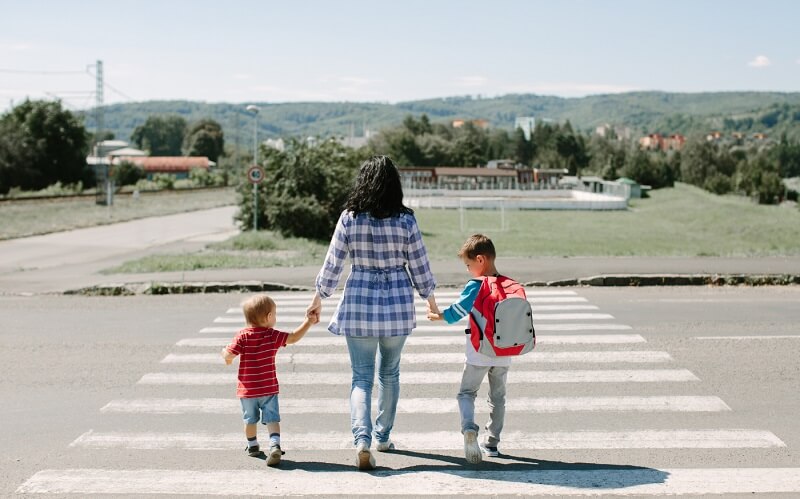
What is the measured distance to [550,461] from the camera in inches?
237

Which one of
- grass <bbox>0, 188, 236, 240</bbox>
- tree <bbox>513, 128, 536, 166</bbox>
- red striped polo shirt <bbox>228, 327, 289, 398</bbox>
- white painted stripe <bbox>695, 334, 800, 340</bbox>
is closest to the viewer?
red striped polo shirt <bbox>228, 327, 289, 398</bbox>

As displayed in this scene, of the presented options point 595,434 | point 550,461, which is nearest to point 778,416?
point 595,434

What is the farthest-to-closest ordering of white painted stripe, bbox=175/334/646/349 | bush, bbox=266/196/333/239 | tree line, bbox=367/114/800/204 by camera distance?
tree line, bbox=367/114/800/204, bush, bbox=266/196/333/239, white painted stripe, bbox=175/334/646/349

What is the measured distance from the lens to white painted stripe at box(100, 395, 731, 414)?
7.28 meters

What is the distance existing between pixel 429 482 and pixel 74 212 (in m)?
42.5

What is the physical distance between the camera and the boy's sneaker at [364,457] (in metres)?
5.77

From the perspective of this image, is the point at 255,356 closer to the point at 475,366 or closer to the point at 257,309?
the point at 257,309

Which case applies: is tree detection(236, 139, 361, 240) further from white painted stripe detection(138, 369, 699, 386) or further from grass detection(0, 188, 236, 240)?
white painted stripe detection(138, 369, 699, 386)

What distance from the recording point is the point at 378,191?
580cm

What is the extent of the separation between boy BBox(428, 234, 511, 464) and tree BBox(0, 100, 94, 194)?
7171cm

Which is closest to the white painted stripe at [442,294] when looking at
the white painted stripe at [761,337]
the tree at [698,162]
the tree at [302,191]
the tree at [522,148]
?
the white painted stripe at [761,337]

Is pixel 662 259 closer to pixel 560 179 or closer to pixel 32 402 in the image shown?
pixel 32 402

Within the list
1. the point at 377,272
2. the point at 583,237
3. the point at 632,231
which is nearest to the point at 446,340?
the point at 377,272

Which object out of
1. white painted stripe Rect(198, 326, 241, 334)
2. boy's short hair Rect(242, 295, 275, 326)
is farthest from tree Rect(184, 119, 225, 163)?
boy's short hair Rect(242, 295, 275, 326)
